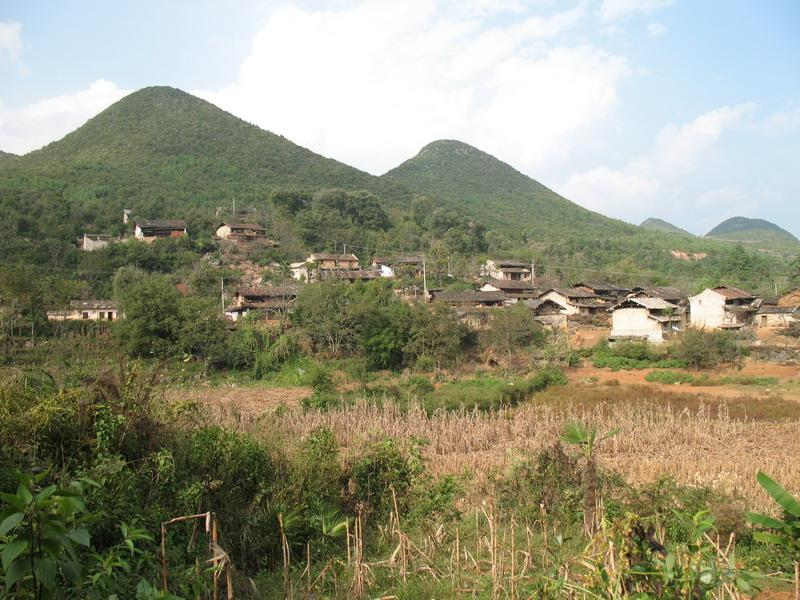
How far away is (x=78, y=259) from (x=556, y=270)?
136 ft

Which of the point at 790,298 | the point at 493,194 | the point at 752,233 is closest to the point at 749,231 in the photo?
the point at 752,233

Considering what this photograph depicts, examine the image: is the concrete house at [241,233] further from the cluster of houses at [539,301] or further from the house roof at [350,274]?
the house roof at [350,274]

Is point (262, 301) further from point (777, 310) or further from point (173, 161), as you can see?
point (173, 161)

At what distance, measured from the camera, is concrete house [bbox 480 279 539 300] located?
1736 inches

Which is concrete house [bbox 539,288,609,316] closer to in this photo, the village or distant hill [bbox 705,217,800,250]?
the village

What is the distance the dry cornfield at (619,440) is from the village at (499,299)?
15.8 m

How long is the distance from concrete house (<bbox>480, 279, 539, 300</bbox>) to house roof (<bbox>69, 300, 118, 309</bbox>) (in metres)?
26.7

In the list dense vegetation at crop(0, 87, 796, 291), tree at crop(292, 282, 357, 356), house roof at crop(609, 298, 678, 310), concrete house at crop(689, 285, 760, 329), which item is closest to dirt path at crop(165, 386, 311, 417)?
tree at crop(292, 282, 357, 356)

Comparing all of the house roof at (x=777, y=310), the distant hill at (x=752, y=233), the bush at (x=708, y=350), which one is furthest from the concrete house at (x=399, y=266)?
the distant hill at (x=752, y=233)

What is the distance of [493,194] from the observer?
108m

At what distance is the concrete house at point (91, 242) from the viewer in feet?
136

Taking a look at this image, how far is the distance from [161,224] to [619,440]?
1635 inches

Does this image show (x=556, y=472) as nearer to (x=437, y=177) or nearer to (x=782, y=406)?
(x=782, y=406)

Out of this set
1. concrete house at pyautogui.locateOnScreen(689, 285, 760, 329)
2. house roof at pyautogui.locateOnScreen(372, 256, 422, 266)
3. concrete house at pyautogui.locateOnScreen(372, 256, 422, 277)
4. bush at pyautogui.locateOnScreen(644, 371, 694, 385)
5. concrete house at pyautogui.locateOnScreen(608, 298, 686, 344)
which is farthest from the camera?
house roof at pyautogui.locateOnScreen(372, 256, 422, 266)
